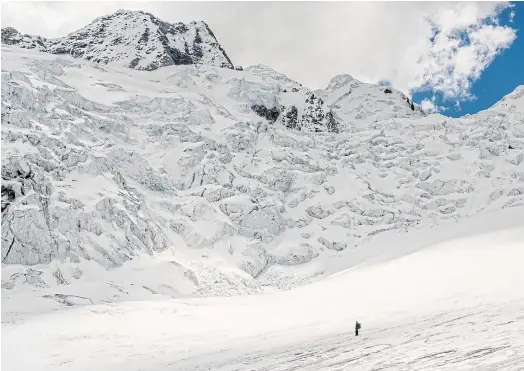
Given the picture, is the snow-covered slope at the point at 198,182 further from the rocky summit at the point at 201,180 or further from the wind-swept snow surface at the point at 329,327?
the wind-swept snow surface at the point at 329,327

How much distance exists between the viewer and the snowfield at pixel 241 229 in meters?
27.6

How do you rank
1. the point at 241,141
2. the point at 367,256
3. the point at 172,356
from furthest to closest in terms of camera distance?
the point at 241,141 < the point at 367,256 < the point at 172,356

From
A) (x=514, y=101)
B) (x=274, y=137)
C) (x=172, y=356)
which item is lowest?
(x=172, y=356)

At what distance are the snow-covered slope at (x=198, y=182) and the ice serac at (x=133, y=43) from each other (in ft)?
87.0

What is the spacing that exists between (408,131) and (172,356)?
98.8m

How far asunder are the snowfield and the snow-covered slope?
13.0 inches

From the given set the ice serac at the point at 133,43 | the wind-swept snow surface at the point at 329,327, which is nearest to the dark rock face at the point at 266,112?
the ice serac at the point at 133,43

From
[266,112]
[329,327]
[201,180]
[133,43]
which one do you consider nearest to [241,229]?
[201,180]

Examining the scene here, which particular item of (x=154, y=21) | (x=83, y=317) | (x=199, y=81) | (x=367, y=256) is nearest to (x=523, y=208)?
(x=367, y=256)

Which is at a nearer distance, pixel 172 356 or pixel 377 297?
pixel 172 356

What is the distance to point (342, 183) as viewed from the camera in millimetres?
92000

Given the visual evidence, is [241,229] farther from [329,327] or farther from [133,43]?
[133,43]

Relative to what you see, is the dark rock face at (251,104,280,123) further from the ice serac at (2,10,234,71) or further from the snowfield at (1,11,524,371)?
the ice serac at (2,10,234,71)

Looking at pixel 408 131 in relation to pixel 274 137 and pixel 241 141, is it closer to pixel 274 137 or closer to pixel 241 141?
pixel 274 137
